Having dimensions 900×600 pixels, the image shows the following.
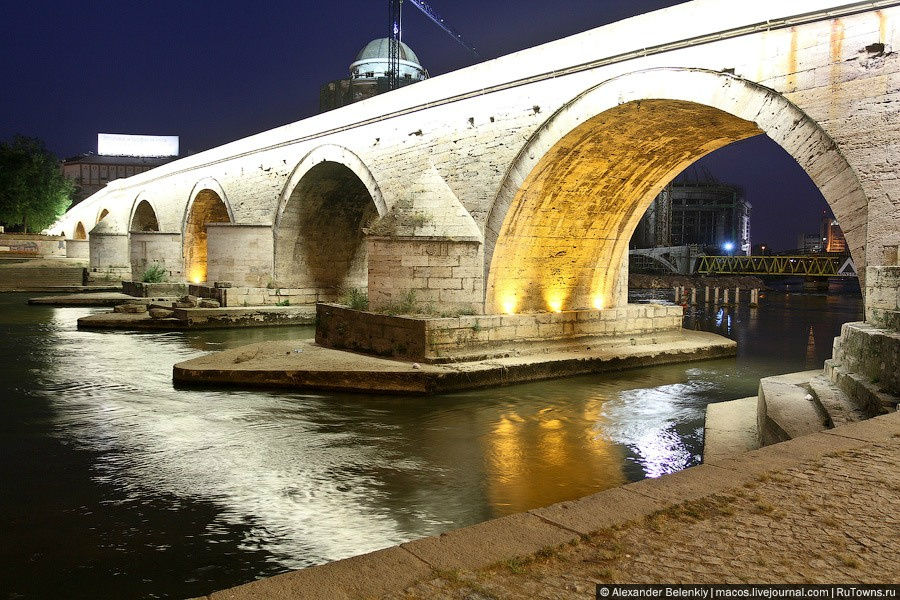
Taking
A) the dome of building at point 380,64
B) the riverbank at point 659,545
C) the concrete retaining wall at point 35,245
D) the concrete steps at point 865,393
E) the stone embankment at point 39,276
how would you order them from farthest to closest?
1. the concrete retaining wall at point 35,245
2. the dome of building at point 380,64
3. the stone embankment at point 39,276
4. the concrete steps at point 865,393
5. the riverbank at point 659,545

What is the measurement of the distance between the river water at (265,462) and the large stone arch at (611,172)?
1612 millimetres

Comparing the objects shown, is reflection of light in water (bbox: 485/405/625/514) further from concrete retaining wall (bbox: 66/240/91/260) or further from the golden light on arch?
concrete retaining wall (bbox: 66/240/91/260)

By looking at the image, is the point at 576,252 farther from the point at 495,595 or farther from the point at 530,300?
the point at 495,595

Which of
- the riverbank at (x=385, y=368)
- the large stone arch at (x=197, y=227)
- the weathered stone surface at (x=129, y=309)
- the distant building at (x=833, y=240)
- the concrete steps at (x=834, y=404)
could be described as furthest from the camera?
the distant building at (x=833, y=240)

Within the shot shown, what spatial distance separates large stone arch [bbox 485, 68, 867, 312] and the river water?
1612 millimetres

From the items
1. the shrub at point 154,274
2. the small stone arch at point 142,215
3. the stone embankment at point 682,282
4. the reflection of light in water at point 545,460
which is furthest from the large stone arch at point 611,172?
the small stone arch at point 142,215

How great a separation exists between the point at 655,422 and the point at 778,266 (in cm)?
2623

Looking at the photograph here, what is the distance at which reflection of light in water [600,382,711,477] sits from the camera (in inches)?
201

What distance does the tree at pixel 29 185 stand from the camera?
3128 centimetres

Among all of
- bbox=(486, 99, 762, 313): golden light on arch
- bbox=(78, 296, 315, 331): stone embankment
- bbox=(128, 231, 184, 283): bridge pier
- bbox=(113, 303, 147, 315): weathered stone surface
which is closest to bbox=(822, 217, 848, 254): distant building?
bbox=(128, 231, 184, 283): bridge pier

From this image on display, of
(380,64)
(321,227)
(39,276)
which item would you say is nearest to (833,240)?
(380,64)

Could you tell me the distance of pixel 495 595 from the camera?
5.70 ft

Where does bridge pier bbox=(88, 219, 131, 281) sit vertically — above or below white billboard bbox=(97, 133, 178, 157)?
below

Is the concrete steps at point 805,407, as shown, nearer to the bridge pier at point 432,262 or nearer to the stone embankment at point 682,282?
the bridge pier at point 432,262
